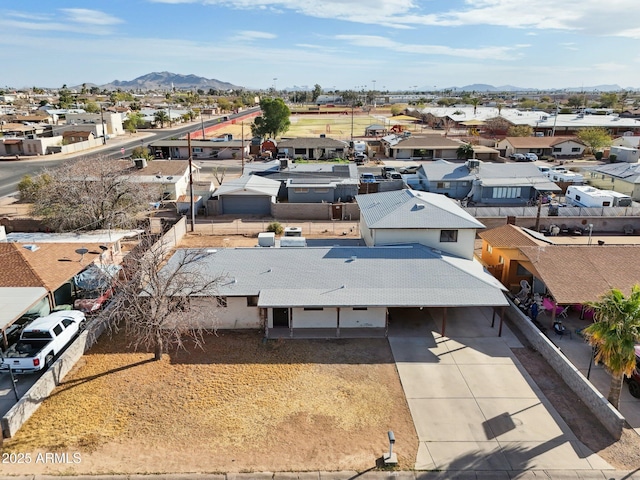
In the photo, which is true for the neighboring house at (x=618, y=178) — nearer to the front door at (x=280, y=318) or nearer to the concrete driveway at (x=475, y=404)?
the concrete driveway at (x=475, y=404)

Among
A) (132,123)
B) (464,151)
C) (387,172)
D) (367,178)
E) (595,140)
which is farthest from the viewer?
(132,123)

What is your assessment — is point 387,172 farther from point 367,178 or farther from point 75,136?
point 75,136

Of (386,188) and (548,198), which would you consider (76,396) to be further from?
(548,198)

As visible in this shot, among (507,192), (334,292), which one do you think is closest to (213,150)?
(507,192)

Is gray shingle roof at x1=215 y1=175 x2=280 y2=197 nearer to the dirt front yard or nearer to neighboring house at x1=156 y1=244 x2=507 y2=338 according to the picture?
neighboring house at x1=156 y1=244 x2=507 y2=338

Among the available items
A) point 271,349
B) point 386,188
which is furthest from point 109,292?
point 386,188

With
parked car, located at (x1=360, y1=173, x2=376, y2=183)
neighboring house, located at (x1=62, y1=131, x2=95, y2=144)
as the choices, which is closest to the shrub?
parked car, located at (x1=360, y1=173, x2=376, y2=183)

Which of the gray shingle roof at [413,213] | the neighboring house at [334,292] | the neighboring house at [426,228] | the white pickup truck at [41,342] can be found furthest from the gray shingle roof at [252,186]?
the white pickup truck at [41,342]
